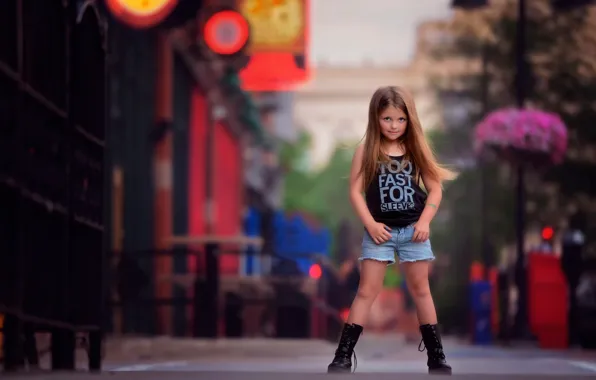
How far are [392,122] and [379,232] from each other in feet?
1.85

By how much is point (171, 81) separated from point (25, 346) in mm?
19677

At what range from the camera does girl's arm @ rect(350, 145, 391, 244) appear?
7.99m

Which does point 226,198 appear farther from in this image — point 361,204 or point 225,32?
point 361,204

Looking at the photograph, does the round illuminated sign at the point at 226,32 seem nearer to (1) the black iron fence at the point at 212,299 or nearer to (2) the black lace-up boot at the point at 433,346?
(1) the black iron fence at the point at 212,299

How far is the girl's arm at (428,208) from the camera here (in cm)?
797

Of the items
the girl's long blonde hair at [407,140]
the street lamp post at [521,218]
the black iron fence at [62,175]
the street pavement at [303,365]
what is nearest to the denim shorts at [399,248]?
the girl's long blonde hair at [407,140]

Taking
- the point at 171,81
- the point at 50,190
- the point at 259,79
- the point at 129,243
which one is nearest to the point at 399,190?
the point at 50,190

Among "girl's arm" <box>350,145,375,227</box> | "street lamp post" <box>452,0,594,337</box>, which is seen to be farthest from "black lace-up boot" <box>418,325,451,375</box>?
"street lamp post" <box>452,0,594,337</box>

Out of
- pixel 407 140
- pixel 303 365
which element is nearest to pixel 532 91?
pixel 303 365

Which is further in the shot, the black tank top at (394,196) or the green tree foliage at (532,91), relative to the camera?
the green tree foliage at (532,91)

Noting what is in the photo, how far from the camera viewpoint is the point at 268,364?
11242 mm

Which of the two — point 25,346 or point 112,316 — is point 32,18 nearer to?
point 25,346

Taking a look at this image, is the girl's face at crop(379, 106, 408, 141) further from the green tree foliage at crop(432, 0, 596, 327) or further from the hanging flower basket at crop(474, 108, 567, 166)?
the green tree foliage at crop(432, 0, 596, 327)

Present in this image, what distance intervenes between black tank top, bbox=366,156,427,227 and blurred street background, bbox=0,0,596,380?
83 cm
